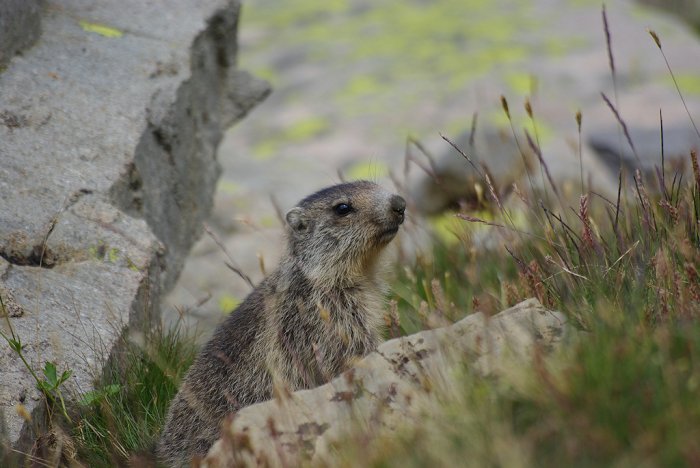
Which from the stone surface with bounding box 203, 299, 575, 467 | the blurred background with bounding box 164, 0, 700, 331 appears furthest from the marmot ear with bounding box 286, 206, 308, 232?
the blurred background with bounding box 164, 0, 700, 331

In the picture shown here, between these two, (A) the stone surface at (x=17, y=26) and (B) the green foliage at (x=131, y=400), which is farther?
(A) the stone surface at (x=17, y=26)

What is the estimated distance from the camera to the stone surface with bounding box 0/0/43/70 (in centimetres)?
662

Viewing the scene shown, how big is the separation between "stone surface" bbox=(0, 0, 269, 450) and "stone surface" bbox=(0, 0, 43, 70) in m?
0.07

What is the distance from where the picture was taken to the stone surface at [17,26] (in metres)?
6.62

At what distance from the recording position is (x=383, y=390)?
163 inches

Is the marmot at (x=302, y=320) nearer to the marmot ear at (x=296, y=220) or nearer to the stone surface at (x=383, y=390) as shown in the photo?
the marmot ear at (x=296, y=220)

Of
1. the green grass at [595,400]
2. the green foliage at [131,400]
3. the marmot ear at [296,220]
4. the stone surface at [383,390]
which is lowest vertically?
the green grass at [595,400]

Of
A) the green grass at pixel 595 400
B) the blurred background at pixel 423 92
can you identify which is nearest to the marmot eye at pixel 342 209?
the green grass at pixel 595 400

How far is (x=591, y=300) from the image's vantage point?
15.5 feet

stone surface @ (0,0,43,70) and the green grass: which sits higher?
stone surface @ (0,0,43,70)

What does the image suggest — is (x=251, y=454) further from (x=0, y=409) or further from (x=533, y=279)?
(x=533, y=279)

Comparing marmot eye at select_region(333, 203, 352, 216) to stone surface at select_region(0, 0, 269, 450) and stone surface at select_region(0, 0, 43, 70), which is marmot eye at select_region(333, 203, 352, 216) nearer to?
stone surface at select_region(0, 0, 269, 450)

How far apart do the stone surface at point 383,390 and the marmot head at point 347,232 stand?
65.1 inches

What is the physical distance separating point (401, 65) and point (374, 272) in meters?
8.84
